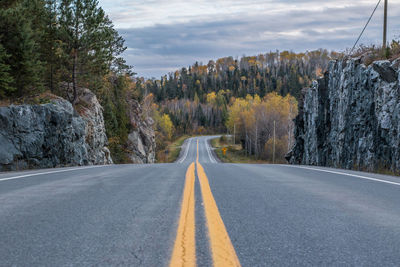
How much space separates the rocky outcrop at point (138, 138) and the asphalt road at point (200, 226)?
36.9 metres

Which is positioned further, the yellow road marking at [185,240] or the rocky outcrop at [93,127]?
the rocky outcrop at [93,127]

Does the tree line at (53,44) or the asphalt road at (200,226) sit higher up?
the tree line at (53,44)

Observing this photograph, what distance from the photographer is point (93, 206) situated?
4.71 metres

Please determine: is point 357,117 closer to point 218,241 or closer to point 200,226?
point 200,226

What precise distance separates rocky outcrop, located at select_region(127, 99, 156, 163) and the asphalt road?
36941mm

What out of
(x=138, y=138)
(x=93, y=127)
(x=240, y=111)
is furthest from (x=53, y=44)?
(x=240, y=111)

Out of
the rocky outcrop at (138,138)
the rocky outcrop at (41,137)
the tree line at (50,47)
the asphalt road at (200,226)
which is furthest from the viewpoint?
the rocky outcrop at (138,138)

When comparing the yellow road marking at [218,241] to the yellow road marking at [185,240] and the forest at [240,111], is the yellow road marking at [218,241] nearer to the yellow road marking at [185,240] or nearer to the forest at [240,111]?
the yellow road marking at [185,240]

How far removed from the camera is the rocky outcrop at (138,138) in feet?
141

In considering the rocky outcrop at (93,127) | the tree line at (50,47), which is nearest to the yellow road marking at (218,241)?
the tree line at (50,47)

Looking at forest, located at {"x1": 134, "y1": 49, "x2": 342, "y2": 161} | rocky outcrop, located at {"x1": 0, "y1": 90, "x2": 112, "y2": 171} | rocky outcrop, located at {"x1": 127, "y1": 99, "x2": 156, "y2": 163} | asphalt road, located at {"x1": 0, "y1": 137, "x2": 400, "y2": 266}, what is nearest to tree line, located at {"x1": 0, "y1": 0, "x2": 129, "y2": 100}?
rocky outcrop, located at {"x1": 0, "y1": 90, "x2": 112, "y2": 171}

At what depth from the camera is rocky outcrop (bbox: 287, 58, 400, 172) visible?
13531mm

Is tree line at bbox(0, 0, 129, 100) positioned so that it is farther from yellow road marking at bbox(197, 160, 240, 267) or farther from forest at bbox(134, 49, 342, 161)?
forest at bbox(134, 49, 342, 161)

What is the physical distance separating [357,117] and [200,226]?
48.8 ft
